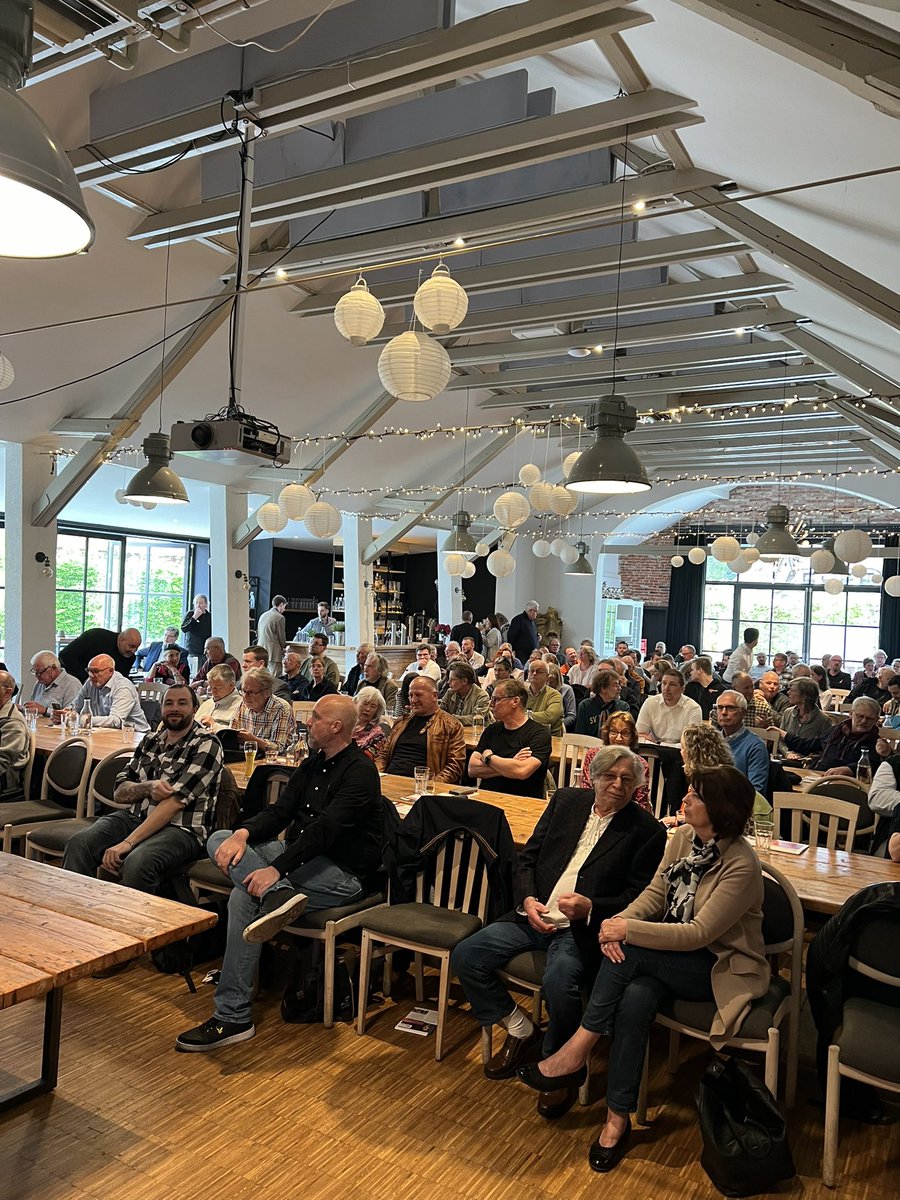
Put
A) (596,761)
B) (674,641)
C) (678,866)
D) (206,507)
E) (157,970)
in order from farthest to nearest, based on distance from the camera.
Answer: (674,641), (206,507), (157,970), (596,761), (678,866)

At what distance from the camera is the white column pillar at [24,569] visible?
895 cm

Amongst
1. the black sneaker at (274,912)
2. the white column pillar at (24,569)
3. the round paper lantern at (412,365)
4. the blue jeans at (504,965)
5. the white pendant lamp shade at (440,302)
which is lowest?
the blue jeans at (504,965)

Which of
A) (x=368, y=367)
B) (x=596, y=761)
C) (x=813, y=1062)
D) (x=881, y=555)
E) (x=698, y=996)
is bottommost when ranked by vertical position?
(x=813, y=1062)

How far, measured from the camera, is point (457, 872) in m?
3.68

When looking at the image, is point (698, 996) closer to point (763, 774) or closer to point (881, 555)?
point (763, 774)

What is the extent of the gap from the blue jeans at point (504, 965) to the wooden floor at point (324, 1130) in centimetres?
28

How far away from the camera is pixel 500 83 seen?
497 cm

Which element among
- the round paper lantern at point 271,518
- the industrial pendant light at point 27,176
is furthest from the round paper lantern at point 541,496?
the industrial pendant light at point 27,176

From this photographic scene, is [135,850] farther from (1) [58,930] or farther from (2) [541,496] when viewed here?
(2) [541,496]

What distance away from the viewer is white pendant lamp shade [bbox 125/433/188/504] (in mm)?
5695

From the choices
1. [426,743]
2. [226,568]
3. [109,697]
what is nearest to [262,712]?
[426,743]

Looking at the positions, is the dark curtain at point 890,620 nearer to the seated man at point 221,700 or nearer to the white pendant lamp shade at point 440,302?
the seated man at point 221,700

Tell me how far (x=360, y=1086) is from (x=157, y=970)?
135cm

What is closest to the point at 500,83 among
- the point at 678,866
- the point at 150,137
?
the point at 150,137
